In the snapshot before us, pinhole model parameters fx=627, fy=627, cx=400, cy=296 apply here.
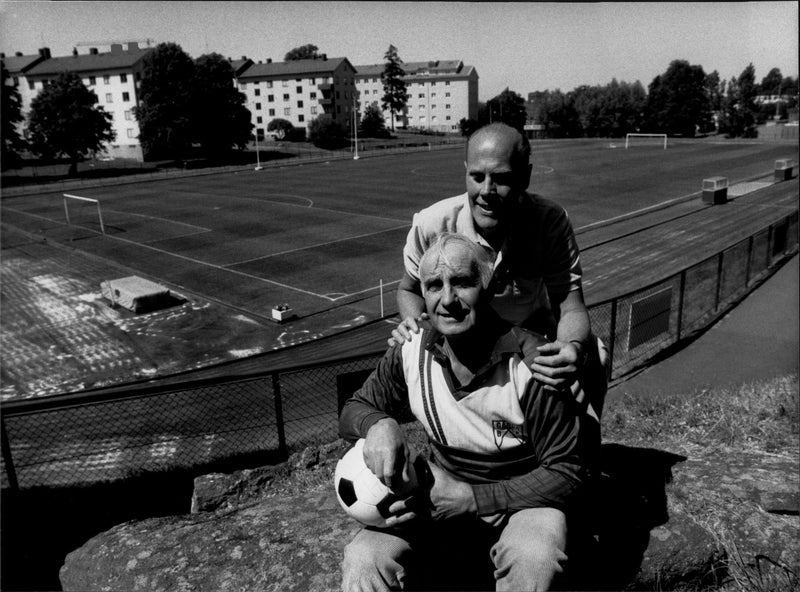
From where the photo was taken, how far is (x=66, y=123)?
2584 inches

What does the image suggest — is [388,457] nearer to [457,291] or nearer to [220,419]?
[457,291]

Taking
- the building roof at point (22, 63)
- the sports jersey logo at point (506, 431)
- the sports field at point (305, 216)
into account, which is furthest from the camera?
the building roof at point (22, 63)

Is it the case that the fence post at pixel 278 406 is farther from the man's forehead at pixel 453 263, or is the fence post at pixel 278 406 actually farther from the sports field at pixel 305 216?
the sports field at pixel 305 216

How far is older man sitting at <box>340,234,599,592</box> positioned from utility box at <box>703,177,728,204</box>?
37.4m

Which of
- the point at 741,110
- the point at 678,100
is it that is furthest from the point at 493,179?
the point at 741,110

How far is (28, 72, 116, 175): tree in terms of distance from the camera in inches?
2569

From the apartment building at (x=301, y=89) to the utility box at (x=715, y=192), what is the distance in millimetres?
75052

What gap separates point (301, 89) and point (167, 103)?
38283 mm

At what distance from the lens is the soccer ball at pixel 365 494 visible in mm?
2807

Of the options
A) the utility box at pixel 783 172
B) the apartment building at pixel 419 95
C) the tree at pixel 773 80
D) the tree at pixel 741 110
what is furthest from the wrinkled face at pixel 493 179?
the utility box at pixel 783 172

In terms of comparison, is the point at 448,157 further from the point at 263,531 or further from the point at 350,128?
the point at 263,531

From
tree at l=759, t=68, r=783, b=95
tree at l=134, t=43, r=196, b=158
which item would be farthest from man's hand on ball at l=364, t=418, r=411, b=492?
tree at l=134, t=43, r=196, b=158

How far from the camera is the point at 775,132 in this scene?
71.4 metres

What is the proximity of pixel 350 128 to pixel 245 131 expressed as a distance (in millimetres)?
14886
